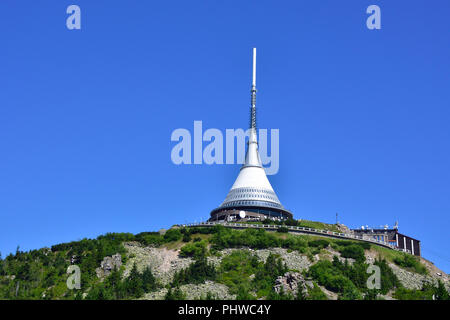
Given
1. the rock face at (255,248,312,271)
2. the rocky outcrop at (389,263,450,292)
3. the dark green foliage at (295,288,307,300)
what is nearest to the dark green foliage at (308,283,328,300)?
the dark green foliage at (295,288,307,300)

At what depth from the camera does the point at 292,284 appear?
71250 millimetres

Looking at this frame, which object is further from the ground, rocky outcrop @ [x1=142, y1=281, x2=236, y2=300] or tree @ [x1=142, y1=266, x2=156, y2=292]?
tree @ [x1=142, y1=266, x2=156, y2=292]

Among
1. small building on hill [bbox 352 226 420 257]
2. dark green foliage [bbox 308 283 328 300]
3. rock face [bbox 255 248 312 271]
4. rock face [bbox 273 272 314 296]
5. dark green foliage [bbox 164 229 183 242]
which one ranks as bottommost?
dark green foliage [bbox 308 283 328 300]

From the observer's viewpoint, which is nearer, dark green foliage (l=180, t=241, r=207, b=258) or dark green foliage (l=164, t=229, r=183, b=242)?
dark green foliage (l=180, t=241, r=207, b=258)

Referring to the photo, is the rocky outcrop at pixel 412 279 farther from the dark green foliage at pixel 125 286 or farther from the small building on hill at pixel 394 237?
the dark green foliage at pixel 125 286

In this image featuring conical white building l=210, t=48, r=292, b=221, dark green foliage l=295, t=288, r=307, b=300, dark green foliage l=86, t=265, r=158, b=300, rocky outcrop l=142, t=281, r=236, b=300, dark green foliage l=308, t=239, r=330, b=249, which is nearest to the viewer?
dark green foliage l=295, t=288, r=307, b=300

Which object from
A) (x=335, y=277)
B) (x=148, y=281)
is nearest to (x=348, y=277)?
(x=335, y=277)

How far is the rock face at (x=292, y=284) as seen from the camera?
70.2m

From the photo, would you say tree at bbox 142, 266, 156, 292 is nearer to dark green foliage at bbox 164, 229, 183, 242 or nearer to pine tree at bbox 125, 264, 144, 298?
pine tree at bbox 125, 264, 144, 298

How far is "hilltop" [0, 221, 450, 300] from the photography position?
70.8 m

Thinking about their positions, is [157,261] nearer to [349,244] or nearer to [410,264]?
[349,244]
